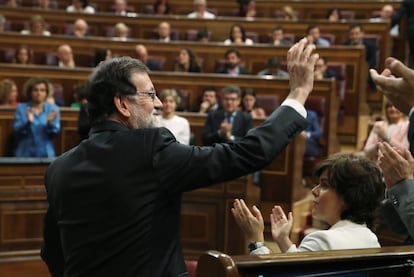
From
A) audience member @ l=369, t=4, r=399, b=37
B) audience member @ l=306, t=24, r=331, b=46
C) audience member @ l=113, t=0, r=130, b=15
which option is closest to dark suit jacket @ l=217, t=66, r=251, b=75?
audience member @ l=306, t=24, r=331, b=46

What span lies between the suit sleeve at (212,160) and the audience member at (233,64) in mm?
4527

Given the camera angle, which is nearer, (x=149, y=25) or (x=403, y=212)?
(x=403, y=212)

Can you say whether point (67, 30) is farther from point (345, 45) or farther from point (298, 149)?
point (298, 149)

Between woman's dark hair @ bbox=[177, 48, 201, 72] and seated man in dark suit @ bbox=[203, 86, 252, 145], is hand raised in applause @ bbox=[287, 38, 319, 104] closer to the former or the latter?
seated man in dark suit @ bbox=[203, 86, 252, 145]

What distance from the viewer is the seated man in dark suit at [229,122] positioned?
4512mm

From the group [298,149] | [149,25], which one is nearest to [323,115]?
[298,149]

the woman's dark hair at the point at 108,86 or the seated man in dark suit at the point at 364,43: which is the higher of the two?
the woman's dark hair at the point at 108,86

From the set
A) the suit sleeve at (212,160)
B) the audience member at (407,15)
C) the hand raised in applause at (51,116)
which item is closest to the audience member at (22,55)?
the hand raised in applause at (51,116)

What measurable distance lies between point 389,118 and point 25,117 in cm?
226

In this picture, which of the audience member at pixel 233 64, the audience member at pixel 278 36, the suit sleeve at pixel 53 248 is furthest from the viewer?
the audience member at pixel 278 36

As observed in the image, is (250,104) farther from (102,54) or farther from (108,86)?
(108,86)

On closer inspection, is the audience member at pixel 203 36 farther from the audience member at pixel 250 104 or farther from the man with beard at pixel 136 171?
the man with beard at pixel 136 171

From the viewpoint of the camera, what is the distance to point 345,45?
22.1 ft

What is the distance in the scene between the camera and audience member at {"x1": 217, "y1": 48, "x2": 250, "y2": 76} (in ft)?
19.7
